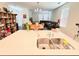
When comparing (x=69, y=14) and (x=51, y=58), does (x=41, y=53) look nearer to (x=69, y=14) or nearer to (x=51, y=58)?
(x=51, y=58)

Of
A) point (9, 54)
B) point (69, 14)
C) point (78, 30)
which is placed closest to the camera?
point (9, 54)

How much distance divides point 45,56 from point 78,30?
0.73 meters

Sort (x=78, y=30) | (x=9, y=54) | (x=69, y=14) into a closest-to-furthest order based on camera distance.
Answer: (x=9, y=54) → (x=78, y=30) → (x=69, y=14)

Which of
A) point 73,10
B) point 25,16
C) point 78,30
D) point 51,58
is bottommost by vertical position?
point 51,58

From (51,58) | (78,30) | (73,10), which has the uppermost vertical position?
(73,10)

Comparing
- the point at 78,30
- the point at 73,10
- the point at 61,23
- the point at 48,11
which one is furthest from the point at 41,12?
the point at 78,30

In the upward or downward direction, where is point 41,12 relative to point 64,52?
upward

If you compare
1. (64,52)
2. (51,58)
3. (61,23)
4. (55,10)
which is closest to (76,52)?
(64,52)

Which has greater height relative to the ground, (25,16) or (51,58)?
(25,16)

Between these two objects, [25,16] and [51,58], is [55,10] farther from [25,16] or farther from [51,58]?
[51,58]

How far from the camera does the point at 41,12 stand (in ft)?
5.57

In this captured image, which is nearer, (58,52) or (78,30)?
(58,52)

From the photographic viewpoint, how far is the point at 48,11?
5.51 feet

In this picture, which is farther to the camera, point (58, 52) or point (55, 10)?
point (55, 10)
